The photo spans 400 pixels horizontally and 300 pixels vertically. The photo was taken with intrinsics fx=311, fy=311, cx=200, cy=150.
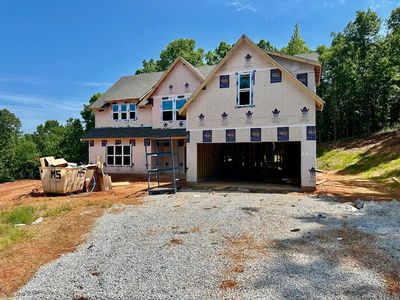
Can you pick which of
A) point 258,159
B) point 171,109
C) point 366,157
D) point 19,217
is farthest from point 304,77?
point 366,157

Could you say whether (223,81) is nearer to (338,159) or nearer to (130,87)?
(130,87)

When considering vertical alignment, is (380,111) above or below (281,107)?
above

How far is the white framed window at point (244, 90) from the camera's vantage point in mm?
15891

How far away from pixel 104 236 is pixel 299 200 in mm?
7691

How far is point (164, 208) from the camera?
11352mm

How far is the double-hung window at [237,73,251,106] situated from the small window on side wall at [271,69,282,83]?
3.83 feet

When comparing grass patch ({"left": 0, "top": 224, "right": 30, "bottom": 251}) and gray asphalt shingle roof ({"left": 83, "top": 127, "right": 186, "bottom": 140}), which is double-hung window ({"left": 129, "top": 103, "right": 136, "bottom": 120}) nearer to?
gray asphalt shingle roof ({"left": 83, "top": 127, "right": 186, "bottom": 140})

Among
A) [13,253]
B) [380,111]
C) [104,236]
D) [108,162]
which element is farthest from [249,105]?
[380,111]

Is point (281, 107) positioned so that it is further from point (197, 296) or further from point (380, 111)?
point (380, 111)

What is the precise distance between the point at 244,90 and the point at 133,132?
36.6ft

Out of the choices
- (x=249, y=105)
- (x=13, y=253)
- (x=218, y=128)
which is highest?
(x=249, y=105)

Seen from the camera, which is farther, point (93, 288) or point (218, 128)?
point (218, 128)

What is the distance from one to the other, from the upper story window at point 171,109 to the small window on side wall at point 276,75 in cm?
870

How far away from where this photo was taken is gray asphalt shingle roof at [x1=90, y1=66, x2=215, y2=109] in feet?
82.8
